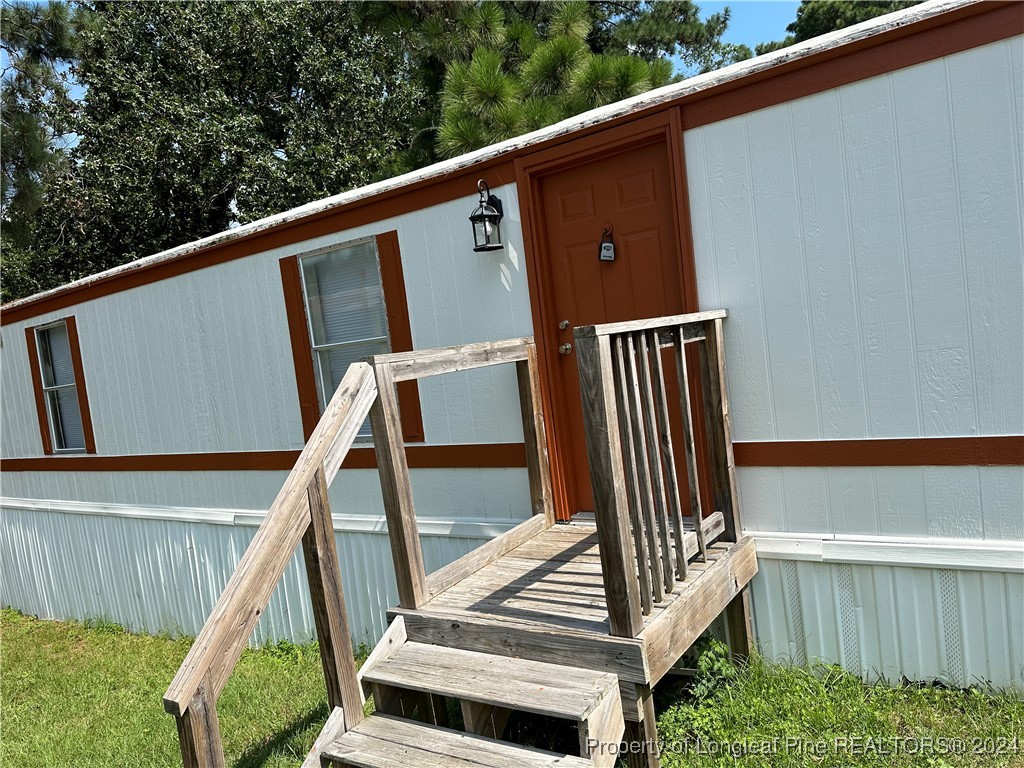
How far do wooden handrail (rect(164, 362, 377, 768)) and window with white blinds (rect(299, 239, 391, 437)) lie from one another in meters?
1.90

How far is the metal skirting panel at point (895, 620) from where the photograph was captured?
306 cm

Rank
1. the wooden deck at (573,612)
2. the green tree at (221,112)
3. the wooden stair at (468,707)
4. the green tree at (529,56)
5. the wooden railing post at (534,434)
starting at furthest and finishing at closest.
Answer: the green tree at (221,112), the green tree at (529,56), the wooden railing post at (534,434), the wooden deck at (573,612), the wooden stair at (468,707)

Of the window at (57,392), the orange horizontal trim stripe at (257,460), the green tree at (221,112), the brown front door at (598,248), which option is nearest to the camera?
the brown front door at (598,248)

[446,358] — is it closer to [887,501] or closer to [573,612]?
[573,612]

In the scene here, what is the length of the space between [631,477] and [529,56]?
969 cm

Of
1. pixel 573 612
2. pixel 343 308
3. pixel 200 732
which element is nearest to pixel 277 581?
pixel 200 732

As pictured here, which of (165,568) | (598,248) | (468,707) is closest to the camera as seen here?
(468,707)

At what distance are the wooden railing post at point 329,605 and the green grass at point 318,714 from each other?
3.16 feet

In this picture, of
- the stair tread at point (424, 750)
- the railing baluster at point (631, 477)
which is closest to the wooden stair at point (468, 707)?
the stair tread at point (424, 750)

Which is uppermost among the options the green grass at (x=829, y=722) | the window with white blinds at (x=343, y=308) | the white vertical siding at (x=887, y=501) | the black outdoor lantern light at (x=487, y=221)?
the black outdoor lantern light at (x=487, y=221)

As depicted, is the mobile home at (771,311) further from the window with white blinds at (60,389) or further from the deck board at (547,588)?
the window with white blinds at (60,389)

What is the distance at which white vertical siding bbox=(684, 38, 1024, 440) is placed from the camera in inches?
115

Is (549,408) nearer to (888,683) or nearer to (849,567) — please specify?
(849,567)

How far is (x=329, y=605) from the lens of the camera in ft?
9.61
